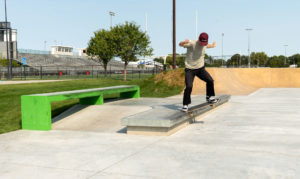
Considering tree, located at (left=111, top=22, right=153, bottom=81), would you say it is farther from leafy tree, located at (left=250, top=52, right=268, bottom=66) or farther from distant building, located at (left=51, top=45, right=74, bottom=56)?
leafy tree, located at (left=250, top=52, right=268, bottom=66)

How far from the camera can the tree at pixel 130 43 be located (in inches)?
1296

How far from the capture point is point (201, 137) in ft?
17.7

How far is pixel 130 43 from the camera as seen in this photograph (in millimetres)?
33125

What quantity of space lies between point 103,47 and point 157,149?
33.2 metres

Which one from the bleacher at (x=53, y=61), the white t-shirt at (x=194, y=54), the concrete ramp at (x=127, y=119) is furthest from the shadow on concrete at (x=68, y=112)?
the bleacher at (x=53, y=61)

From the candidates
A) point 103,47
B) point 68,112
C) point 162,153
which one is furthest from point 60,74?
point 162,153

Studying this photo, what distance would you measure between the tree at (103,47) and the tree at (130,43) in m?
0.75

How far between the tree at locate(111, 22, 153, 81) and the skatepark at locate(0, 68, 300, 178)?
84.1 feet

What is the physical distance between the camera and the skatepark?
11.7 feet

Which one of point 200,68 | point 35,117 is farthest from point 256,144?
point 35,117

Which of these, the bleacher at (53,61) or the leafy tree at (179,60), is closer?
the leafy tree at (179,60)

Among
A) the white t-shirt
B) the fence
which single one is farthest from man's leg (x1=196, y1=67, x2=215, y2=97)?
the fence

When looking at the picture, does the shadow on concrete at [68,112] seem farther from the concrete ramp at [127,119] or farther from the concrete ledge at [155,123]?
the concrete ledge at [155,123]

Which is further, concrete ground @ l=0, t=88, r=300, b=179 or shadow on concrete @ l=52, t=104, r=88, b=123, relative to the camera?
shadow on concrete @ l=52, t=104, r=88, b=123
